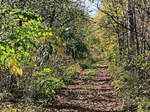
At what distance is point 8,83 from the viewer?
418 inches

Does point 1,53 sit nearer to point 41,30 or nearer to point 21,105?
point 41,30

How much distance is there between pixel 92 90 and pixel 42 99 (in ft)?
15.1

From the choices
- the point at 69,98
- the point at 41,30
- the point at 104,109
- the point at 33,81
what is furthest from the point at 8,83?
the point at 41,30

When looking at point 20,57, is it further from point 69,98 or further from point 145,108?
point 69,98

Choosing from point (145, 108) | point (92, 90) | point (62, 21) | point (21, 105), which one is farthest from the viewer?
point (62, 21)

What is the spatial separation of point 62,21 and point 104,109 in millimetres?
8374

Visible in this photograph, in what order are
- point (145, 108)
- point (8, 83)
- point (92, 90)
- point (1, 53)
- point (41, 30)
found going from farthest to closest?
point (92, 90), point (8, 83), point (145, 108), point (41, 30), point (1, 53)

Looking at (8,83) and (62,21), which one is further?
(62,21)

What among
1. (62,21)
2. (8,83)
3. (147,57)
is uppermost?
(62,21)

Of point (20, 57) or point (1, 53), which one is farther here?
point (20, 57)

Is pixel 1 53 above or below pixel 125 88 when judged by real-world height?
above

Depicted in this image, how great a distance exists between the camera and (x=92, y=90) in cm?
1388

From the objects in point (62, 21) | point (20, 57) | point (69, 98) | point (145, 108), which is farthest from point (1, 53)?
point (62, 21)

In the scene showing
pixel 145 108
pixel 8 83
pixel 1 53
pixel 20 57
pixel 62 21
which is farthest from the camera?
pixel 62 21
